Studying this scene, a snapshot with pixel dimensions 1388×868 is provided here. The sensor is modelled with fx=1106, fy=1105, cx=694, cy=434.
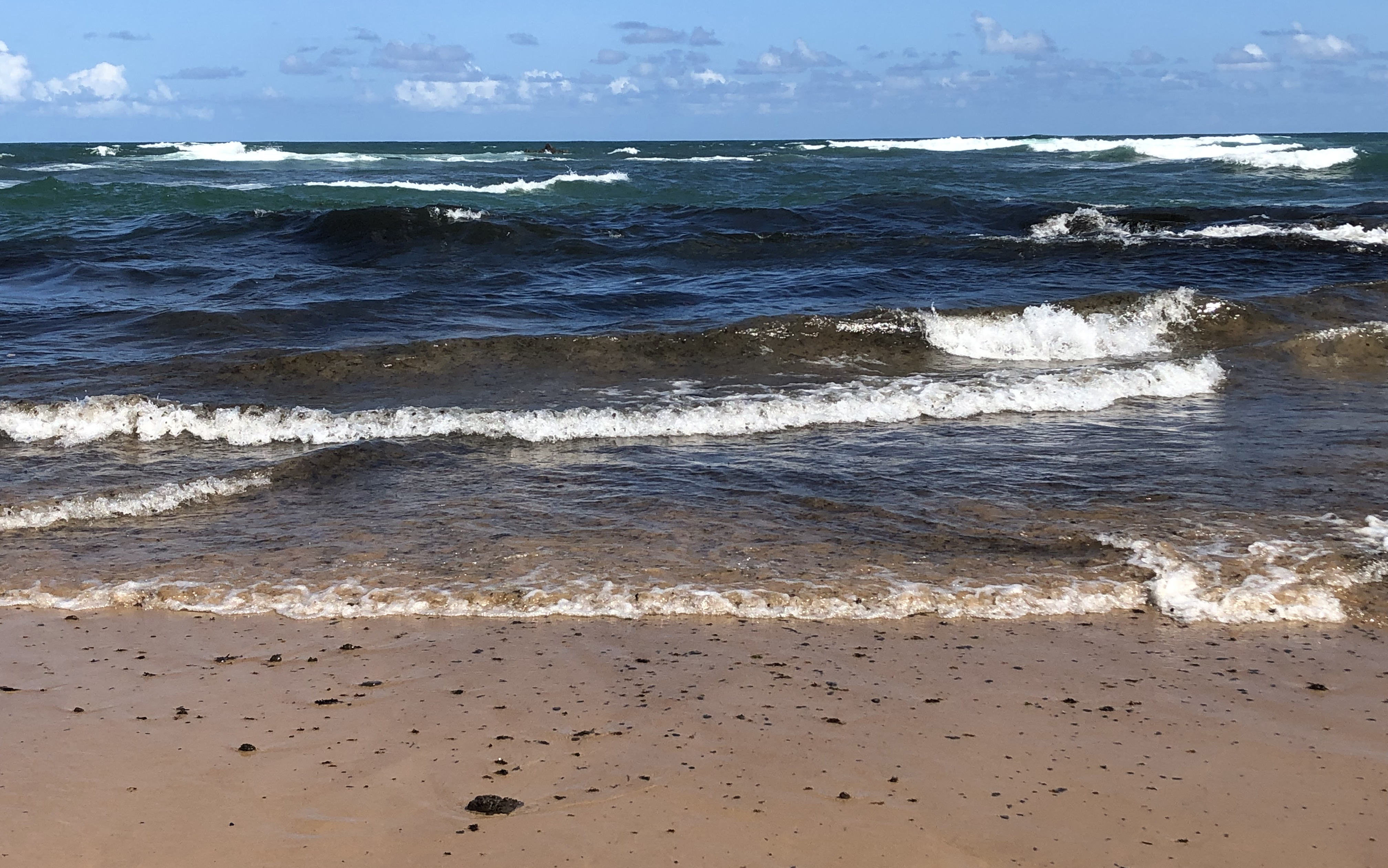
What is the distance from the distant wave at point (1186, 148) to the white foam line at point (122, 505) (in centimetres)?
3473

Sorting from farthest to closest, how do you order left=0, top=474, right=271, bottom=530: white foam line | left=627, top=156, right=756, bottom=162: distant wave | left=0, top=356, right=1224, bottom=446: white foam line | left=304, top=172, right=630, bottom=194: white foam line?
1. left=627, top=156, right=756, bottom=162: distant wave
2. left=304, top=172, right=630, bottom=194: white foam line
3. left=0, top=356, right=1224, bottom=446: white foam line
4. left=0, top=474, right=271, bottom=530: white foam line

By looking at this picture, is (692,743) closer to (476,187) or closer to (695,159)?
(476,187)

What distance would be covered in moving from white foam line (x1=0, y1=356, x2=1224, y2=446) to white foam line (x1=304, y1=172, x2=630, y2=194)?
21452 millimetres

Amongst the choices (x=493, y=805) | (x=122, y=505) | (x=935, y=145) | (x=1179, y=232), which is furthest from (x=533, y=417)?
(x=935, y=145)

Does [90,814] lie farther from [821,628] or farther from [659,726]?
[821,628]

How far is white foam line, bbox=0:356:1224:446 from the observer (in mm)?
7523

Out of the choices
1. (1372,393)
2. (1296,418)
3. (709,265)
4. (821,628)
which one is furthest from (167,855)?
(709,265)

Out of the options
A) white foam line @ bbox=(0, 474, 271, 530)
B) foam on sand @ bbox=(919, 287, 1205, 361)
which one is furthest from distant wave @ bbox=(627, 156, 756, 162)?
white foam line @ bbox=(0, 474, 271, 530)

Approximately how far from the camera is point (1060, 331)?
1054 cm

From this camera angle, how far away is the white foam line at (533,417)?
752 centimetres

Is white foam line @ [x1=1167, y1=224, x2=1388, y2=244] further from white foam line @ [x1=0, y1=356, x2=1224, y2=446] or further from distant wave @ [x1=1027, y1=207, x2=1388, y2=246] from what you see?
white foam line @ [x1=0, y1=356, x2=1224, y2=446]

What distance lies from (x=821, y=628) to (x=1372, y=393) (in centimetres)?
626

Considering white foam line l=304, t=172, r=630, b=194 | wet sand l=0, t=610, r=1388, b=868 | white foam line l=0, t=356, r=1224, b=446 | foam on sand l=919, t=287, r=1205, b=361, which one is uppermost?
white foam line l=304, t=172, r=630, b=194

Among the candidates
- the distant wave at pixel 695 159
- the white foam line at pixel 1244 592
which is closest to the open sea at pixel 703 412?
the white foam line at pixel 1244 592
